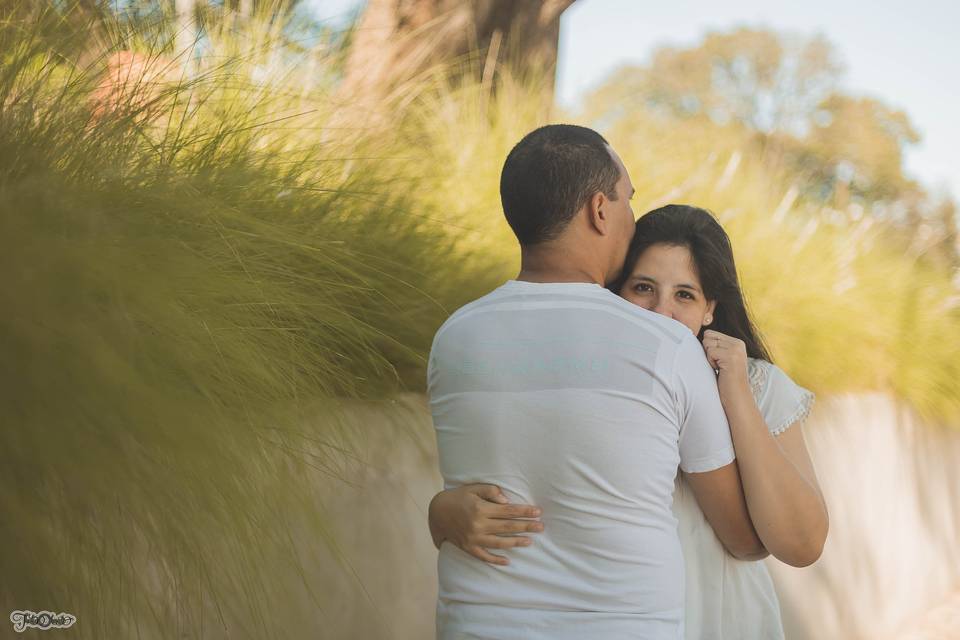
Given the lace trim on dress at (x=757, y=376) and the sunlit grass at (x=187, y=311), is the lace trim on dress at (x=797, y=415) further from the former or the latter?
the sunlit grass at (x=187, y=311)

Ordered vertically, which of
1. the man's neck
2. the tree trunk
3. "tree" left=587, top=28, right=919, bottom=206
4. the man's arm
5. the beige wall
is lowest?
the beige wall

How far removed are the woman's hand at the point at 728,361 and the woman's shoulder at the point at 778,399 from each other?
14 cm

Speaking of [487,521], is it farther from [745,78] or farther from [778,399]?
[745,78]

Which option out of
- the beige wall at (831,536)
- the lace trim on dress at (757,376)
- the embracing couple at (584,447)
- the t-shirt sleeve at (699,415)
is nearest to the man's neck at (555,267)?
the embracing couple at (584,447)

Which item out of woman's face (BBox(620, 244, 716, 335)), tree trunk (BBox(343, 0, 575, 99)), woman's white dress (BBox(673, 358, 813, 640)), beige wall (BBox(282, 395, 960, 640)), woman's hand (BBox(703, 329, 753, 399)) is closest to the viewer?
woman's hand (BBox(703, 329, 753, 399))

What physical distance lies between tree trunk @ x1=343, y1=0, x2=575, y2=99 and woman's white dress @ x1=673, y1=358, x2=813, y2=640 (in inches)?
130

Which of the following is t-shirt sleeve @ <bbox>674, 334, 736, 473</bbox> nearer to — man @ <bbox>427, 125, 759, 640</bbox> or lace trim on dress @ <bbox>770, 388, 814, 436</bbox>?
man @ <bbox>427, 125, 759, 640</bbox>

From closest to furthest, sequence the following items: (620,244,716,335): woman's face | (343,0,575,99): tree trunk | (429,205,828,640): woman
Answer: (429,205,828,640): woman → (620,244,716,335): woman's face → (343,0,575,99): tree trunk

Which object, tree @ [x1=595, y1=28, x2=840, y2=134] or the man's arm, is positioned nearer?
the man's arm

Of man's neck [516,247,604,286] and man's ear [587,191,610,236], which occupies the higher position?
man's ear [587,191,610,236]

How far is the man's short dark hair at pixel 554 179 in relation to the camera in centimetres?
201

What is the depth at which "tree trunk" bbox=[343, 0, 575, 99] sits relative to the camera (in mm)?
5285

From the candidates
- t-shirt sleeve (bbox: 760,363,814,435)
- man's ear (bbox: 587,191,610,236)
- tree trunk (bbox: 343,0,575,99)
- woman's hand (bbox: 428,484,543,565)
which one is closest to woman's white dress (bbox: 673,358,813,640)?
t-shirt sleeve (bbox: 760,363,814,435)

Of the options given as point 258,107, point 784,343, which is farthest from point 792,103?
point 258,107
